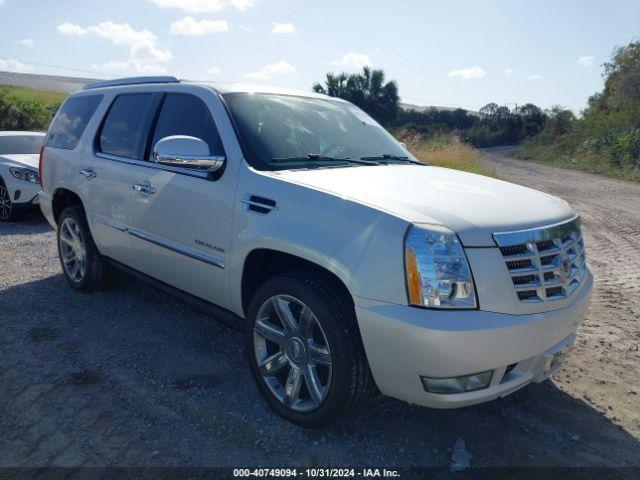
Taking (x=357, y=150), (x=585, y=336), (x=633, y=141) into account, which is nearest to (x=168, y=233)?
(x=357, y=150)

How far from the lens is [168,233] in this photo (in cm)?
366

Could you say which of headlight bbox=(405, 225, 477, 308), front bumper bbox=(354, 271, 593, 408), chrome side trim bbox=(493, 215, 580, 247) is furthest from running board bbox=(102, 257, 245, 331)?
chrome side trim bbox=(493, 215, 580, 247)

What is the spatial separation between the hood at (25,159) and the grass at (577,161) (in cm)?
1692

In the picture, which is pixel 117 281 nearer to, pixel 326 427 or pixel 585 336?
pixel 326 427

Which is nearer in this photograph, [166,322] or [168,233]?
[168,233]

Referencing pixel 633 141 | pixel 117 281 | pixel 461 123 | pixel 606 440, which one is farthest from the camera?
pixel 461 123

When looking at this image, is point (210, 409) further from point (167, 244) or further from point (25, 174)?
point (25, 174)

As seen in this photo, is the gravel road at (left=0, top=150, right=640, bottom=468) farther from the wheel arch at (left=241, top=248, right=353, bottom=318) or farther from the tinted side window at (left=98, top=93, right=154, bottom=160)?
the tinted side window at (left=98, top=93, right=154, bottom=160)

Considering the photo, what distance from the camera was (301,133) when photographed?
3.59 m

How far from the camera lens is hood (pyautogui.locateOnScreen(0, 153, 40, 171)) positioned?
844 cm

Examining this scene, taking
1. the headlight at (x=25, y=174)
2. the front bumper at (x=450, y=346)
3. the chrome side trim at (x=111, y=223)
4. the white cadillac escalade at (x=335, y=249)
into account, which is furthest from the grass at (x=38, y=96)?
the front bumper at (x=450, y=346)

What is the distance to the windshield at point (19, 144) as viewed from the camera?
9.19 meters

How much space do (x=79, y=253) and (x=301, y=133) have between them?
266cm

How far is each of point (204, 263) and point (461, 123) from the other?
71.3 metres
